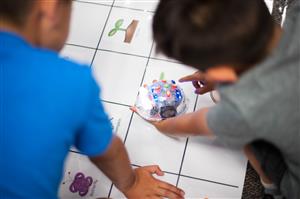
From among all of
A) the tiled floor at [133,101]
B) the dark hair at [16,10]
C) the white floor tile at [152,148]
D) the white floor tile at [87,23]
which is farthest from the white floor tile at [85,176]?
the dark hair at [16,10]

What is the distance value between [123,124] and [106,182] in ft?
0.67

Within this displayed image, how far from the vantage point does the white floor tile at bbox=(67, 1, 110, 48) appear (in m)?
1.50

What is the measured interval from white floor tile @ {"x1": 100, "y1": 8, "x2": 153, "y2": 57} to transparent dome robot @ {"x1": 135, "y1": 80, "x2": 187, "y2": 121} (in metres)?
0.18

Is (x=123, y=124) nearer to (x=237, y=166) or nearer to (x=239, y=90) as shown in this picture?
(x=237, y=166)

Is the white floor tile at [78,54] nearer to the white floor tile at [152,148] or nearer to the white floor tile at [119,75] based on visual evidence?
the white floor tile at [119,75]

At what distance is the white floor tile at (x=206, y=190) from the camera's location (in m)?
1.17

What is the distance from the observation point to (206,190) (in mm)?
1181

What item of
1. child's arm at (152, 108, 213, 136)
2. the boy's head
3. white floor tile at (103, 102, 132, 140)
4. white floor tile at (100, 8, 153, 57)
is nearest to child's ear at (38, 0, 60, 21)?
the boy's head

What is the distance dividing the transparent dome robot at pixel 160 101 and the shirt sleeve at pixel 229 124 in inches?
16.4

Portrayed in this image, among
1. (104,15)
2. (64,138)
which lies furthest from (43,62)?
(104,15)

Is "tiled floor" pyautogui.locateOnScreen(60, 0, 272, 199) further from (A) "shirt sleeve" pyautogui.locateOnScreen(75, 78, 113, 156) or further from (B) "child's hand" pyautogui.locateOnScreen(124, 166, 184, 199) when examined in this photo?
(A) "shirt sleeve" pyautogui.locateOnScreen(75, 78, 113, 156)

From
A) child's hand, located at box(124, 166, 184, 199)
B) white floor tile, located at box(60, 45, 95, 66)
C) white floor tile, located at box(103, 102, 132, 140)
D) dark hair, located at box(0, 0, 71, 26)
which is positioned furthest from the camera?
white floor tile, located at box(60, 45, 95, 66)

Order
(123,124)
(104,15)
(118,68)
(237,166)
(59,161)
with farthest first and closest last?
(104,15) < (118,68) < (123,124) < (237,166) < (59,161)

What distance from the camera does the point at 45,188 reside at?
75 centimetres
